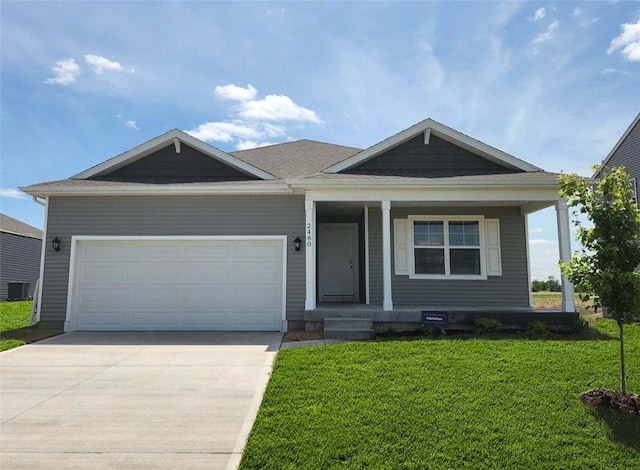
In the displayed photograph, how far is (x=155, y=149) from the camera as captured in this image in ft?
33.6

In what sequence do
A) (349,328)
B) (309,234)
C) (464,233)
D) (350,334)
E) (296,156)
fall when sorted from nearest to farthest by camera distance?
(350,334) < (349,328) < (309,234) < (464,233) < (296,156)

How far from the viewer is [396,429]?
12.2 ft

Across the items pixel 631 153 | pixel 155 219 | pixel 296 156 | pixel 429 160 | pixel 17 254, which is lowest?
pixel 17 254

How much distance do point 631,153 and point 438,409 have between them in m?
13.7

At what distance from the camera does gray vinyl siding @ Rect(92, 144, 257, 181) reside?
1004 centimetres

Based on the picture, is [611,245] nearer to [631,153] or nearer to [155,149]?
[155,149]

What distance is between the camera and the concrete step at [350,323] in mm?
7824

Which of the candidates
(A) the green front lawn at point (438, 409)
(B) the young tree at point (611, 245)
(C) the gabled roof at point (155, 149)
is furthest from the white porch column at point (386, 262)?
(B) the young tree at point (611, 245)

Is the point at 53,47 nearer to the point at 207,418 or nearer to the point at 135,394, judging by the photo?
the point at 135,394

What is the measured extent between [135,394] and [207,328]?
440 cm

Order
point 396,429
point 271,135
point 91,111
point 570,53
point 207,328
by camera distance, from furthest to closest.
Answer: point 271,135 < point 91,111 < point 207,328 < point 570,53 < point 396,429

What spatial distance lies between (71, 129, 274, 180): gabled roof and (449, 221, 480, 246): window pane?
5557 mm

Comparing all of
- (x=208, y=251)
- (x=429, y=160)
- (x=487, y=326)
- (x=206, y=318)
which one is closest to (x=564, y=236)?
(x=487, y=326)

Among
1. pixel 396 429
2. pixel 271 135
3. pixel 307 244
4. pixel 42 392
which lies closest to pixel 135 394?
pixel 42 392
